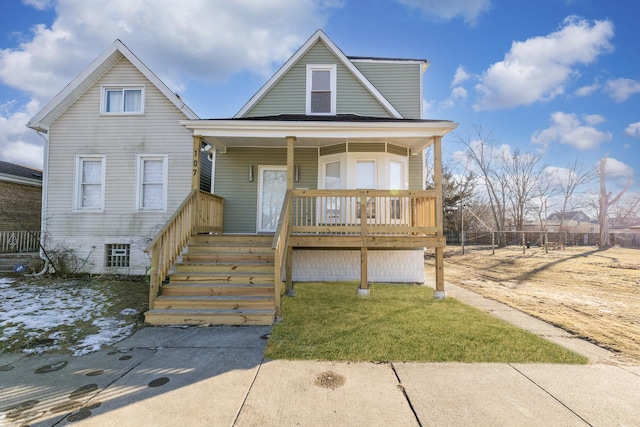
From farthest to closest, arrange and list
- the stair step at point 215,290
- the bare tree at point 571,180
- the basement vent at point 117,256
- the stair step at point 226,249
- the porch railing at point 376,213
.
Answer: the bare tree at point 571,180, the basement vent at point 117,256, the porch railing at point 376,213, the stair step at point 226,249, the stair step at point 215,290

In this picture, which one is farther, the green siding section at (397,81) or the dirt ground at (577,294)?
the green siding section at (397,81)

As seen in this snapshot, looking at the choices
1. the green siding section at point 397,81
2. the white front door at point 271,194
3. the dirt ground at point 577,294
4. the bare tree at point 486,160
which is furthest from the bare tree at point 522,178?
the white front door at point 271,194

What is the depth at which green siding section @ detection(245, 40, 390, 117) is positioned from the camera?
10062 mm

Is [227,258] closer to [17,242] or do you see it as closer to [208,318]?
[208,318]

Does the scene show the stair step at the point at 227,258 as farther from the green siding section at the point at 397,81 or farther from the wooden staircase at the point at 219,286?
the green siding section at the point at 397,81

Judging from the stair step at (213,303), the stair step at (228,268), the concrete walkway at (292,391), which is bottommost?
the concrete walkway at (292,391)

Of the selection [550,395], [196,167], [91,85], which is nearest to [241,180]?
[196,167]

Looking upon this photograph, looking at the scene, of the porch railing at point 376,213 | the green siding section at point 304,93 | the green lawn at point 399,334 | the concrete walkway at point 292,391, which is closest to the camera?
the concrete walkway at point 292,391

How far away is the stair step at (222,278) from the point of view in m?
5.92

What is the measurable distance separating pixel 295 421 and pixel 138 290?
6352mm

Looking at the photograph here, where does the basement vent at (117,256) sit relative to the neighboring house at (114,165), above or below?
below

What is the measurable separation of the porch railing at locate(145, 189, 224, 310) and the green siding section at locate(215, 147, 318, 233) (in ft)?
1.70

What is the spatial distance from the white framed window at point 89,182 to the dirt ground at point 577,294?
11.9 metres

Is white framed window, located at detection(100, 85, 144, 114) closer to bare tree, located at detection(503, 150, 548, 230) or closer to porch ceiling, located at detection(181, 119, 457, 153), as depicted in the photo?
porch ceiling, located at detection(181, 119, 457, 153)
